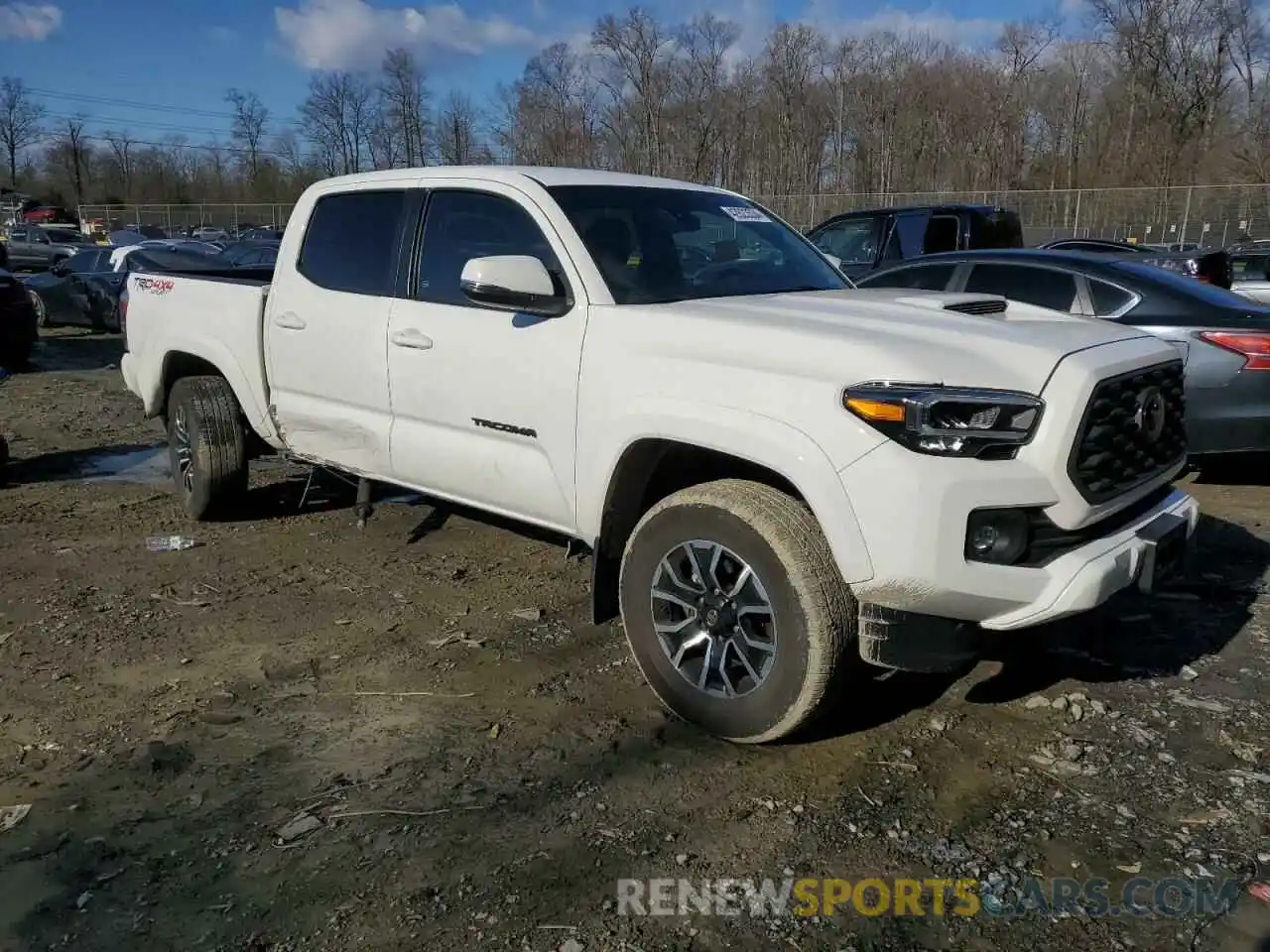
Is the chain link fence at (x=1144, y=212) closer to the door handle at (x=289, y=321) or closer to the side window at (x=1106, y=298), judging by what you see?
the side window at (x=1106, y=298)

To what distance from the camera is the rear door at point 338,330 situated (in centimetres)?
472

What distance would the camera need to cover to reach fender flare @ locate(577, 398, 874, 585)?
2982 millimetres

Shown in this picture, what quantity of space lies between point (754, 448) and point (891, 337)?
0.56 m

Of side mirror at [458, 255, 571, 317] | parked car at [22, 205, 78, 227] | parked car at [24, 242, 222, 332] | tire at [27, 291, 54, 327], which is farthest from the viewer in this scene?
parked car at [22, 205, 78, 227]

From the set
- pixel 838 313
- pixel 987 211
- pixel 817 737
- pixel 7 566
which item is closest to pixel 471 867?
pixel 817 737

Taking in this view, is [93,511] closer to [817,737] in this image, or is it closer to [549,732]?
[549,732]

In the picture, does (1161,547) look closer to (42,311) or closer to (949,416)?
(949,416)

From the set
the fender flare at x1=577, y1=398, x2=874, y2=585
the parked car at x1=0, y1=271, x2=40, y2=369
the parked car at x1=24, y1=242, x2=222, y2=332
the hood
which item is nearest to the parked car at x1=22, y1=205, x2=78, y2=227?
the parked car at x1=24, y1=242, x2=222, y2=332

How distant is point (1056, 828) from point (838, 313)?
181 centimetres

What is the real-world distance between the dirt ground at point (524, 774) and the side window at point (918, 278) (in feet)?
10.7

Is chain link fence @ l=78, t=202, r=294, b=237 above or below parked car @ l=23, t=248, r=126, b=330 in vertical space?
above

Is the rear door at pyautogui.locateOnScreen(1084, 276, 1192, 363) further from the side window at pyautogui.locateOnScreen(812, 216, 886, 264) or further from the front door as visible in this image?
the side window at pyautogui.locateOnScreen(812, 216, 886, 264)

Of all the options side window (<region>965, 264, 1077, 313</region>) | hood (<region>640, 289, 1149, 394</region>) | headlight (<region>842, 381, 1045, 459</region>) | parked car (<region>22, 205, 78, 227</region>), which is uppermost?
parked car (<region>22, 205, 78, 227</region>)
